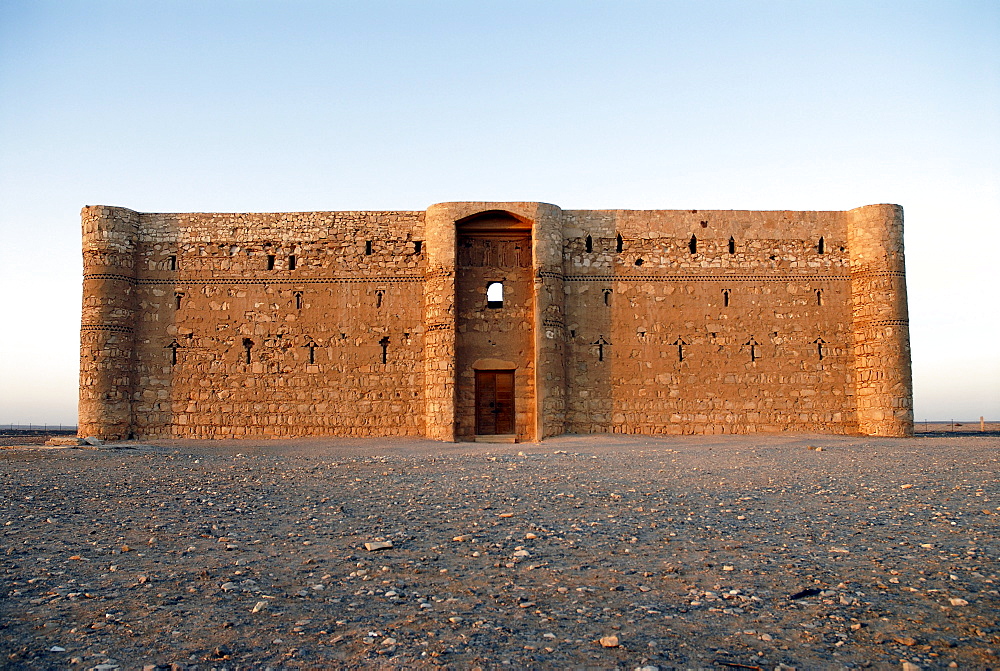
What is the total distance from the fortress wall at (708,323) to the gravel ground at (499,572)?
401 inches

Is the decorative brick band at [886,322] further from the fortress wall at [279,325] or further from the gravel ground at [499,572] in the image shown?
the fortress wall at [279,325]

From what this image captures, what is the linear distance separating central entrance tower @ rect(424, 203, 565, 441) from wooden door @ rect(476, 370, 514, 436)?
0.03 m

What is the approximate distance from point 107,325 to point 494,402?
1043cm

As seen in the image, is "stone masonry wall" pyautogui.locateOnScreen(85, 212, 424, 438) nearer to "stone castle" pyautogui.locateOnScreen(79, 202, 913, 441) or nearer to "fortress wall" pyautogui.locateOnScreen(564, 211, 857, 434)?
"stone castle" pyautogui.locateOnScreen(79, 202, 913, 441)

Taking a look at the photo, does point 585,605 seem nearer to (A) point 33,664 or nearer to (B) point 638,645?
(B) point 638,645

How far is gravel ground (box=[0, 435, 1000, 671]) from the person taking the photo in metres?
3.89

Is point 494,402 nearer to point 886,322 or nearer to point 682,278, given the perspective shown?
point 682,278

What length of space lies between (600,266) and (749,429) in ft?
19.4

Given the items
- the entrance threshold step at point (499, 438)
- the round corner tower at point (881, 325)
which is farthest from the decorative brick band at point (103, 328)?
the round corner tower at point (881, 325)

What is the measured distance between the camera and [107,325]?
2003cm

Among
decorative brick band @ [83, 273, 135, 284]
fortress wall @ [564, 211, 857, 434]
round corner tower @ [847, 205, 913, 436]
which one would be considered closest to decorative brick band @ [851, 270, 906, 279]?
round corner tower @ [847, 205, 913, 436]

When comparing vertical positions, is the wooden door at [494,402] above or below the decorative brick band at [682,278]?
below

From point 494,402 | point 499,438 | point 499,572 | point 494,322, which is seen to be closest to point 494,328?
point 494,322

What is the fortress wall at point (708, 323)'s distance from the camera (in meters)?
20.4
